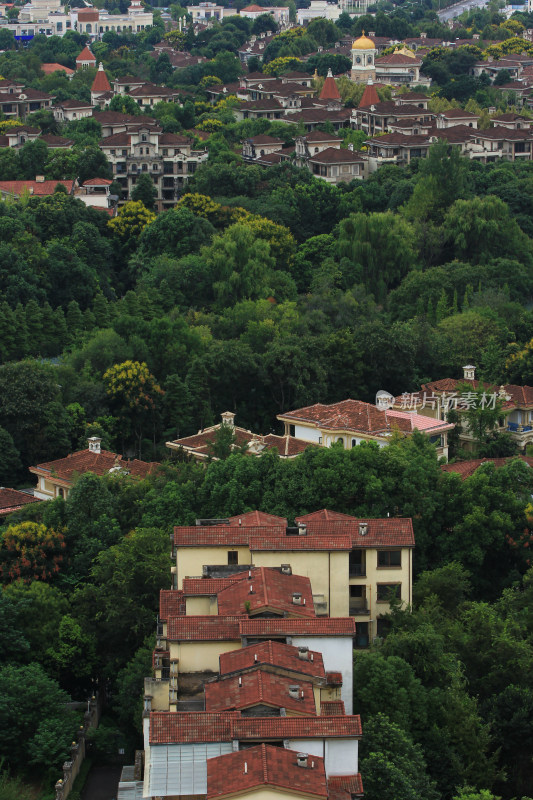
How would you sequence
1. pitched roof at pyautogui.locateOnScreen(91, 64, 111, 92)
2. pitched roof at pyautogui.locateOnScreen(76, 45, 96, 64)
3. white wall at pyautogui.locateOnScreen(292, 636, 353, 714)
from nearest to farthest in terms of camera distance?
white wall at pyautogui.locateOnScreen(292, 636, 353, 714)
pitched roof at pyautogui.locateOnScreen(91, 64, 111, 92)
pitched roof at pyautogui.locateOnScreen(76, 45, 96, 64)

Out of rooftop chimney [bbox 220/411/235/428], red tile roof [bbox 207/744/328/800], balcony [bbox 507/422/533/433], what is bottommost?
balcony [bbox 507/422/533/433]

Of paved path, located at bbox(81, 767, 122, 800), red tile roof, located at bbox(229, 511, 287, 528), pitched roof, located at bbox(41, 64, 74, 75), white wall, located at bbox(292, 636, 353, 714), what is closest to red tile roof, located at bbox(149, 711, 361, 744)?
white wall, located at bbox(292, 636, 353, 714)

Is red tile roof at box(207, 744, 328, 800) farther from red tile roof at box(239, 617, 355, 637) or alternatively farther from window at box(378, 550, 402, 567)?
window at box(378, 550, 402, 567)

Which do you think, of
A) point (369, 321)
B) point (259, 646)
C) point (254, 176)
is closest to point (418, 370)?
point (369, 321)

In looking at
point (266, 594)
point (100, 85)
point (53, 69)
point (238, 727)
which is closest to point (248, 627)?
point (266, 594)

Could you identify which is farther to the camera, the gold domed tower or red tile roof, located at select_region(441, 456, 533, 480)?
the gold domed tower

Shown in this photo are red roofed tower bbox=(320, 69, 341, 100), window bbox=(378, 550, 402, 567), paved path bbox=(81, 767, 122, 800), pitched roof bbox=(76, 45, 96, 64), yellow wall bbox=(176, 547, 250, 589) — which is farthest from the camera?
pitched roof bbox=(76, 45, 96, 64)

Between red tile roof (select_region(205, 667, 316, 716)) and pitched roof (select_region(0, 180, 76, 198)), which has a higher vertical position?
red tile roof (select_region(205, 667, 316, 716))

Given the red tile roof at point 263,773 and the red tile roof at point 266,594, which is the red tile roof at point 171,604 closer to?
the red tile roof at point 266,594
